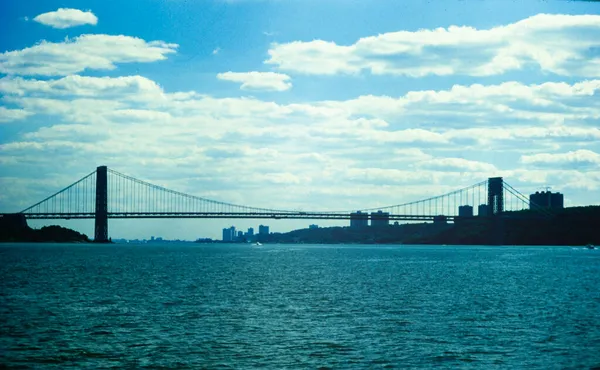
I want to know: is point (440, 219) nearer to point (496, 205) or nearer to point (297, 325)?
point (496, 205)

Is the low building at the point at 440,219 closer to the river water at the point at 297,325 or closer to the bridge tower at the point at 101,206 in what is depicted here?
the bridge tower at the point at 101,206

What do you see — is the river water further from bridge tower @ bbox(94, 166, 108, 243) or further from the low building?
the low building

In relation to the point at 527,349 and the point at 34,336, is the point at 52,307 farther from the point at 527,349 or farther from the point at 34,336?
the point at 527,349

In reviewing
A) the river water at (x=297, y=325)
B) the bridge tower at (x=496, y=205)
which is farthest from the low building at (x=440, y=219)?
the river water at (x=297, y=325)

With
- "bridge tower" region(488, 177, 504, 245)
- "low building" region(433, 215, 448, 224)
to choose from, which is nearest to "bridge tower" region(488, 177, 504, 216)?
"bridge tower" region(488, 177, 504, 245)

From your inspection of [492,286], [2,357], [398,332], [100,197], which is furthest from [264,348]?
[100,197]

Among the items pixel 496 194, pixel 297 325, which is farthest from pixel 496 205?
pixel 297 325
